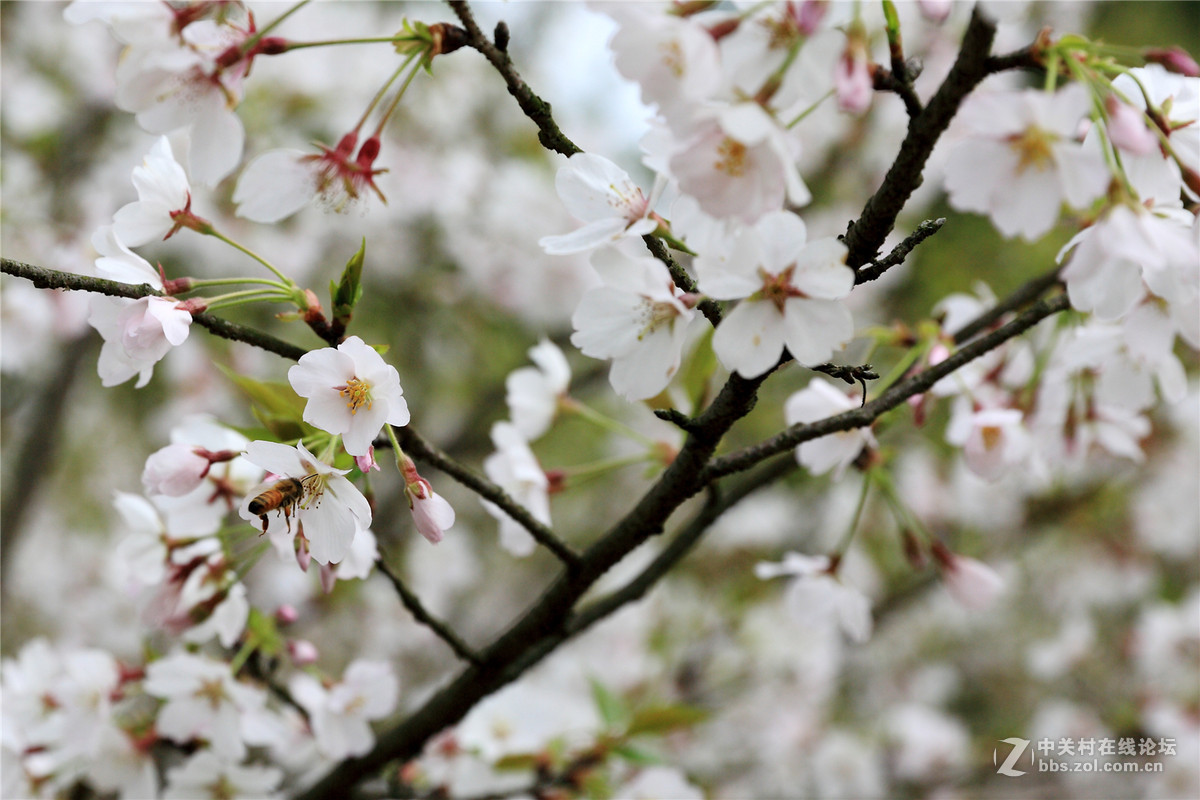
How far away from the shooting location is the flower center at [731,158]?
22.6 inches

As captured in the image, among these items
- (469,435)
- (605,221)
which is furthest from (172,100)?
(469,435)

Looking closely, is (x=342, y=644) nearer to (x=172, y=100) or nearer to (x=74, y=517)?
(x=74, y=517)

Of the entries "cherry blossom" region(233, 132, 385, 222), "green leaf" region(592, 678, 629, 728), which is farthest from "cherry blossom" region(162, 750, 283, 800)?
"cherry blossom" region(233, 132, 385, 222)

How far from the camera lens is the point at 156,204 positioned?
2.69 feet

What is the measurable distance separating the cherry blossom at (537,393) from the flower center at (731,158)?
2.41 feet

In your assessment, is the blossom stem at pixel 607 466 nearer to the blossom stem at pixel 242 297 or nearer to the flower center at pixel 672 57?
the blossom stem at pixel 242 297

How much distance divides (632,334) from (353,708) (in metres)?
0.75

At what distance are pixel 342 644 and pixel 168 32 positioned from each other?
3.94 m

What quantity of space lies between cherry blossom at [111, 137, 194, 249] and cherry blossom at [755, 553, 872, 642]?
3.11 feet

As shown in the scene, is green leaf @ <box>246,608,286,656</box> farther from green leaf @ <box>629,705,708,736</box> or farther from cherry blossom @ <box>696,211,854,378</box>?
cherry blossom @ <box>696,211,854,378</box>

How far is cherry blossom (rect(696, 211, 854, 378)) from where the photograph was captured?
662mm

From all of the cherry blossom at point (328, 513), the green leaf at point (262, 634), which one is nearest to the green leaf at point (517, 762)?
the green leaf at point (262, 634)

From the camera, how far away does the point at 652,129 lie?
0.67m

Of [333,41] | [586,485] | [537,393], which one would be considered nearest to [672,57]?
[333,41]
